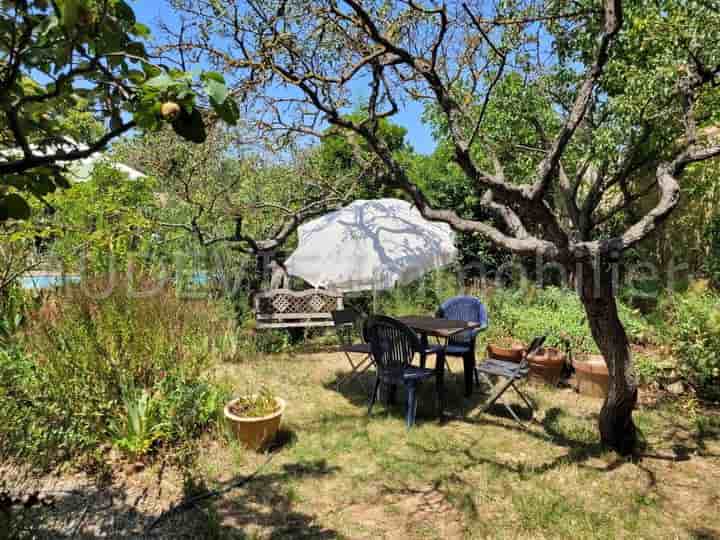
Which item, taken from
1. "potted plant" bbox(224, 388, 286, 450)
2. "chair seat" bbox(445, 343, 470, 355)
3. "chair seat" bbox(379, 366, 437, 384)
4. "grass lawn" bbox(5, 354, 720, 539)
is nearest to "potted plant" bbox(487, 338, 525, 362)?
"chair seat" bbox(445, 343, 470, 355)

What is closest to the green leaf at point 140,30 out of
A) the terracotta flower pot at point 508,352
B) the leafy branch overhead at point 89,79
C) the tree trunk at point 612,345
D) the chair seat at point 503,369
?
the leafy branch overhead at point 89,79

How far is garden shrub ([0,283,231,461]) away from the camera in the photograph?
356 cm

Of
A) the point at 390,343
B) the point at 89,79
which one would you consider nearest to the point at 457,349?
the point at 390,343

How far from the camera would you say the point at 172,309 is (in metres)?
4.32

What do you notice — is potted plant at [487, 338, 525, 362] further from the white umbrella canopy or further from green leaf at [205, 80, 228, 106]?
green leaf at [205, 80, 228, 106]

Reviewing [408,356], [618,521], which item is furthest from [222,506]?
[618,521]

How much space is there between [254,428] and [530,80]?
22.8 ft

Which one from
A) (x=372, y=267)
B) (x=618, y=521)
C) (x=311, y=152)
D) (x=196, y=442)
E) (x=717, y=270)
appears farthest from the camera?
(x=311, y=152)

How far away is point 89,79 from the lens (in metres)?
1.46

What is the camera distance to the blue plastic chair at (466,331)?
18.1 ft

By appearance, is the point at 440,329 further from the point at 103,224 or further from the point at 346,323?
the point at 103,224

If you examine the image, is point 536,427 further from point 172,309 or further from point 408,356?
point 172,309

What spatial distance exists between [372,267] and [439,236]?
1.24 metres

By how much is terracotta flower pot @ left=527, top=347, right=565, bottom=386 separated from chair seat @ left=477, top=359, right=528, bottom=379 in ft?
2.93
